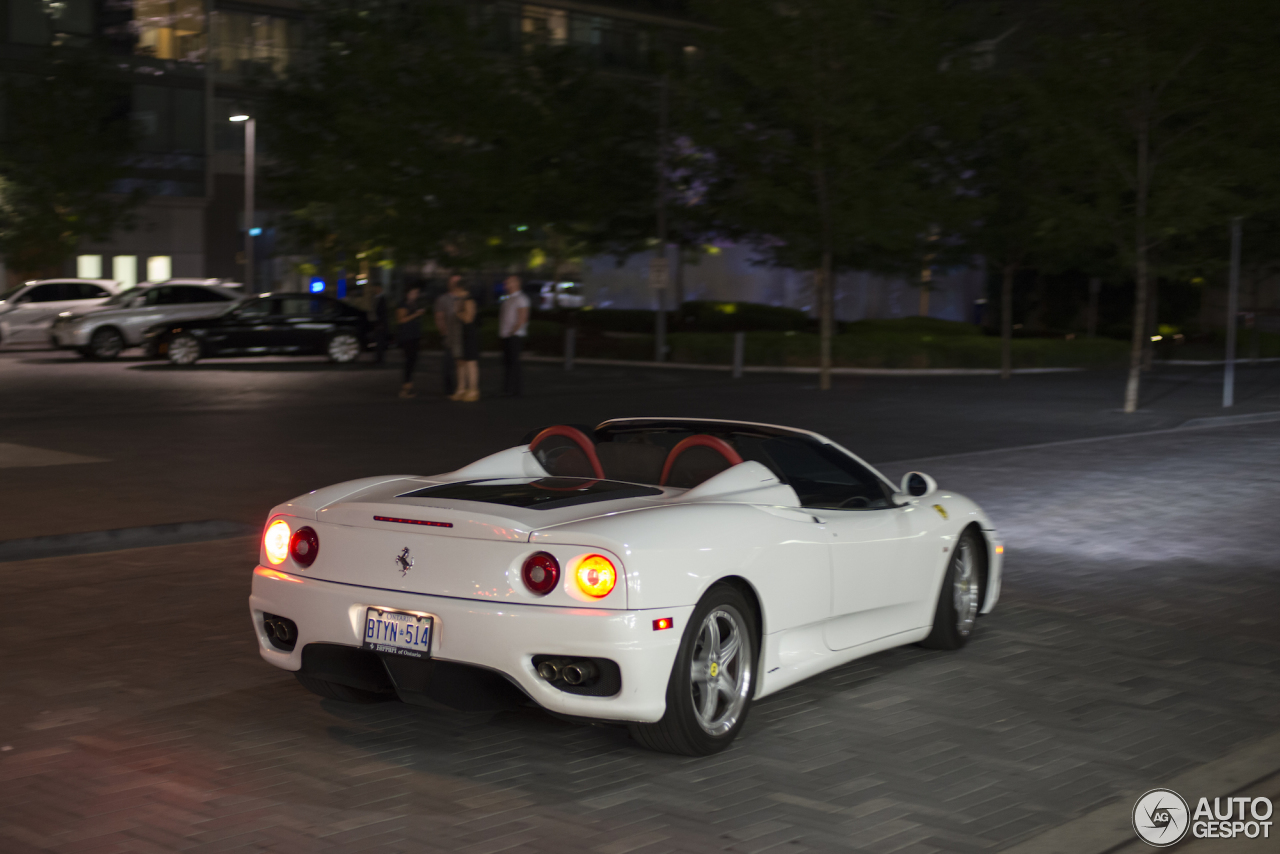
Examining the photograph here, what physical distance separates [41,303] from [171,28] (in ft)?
78.6

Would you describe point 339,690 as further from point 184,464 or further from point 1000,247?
point 1000,247

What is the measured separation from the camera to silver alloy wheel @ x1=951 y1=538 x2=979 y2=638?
7.37 metres

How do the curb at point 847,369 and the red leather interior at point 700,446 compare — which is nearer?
the red leather interior at point 700,446

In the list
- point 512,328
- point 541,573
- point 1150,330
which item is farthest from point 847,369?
point 541,573

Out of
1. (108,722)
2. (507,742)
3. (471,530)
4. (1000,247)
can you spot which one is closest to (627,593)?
(471,530)

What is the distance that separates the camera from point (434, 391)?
25281mm

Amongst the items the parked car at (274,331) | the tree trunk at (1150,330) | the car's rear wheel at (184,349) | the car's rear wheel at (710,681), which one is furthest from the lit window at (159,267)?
the car's rear wheel at (710,681)

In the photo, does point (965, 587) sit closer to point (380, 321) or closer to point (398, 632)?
point (398, 632)

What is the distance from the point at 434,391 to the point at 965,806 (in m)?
20.9

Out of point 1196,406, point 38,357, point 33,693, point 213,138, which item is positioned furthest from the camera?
point 213,138

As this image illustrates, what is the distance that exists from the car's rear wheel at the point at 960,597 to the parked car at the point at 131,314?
28151 millimetres

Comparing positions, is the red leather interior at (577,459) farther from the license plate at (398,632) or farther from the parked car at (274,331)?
the parked car at (274,331)

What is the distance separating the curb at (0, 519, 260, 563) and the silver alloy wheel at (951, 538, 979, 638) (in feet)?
17.8

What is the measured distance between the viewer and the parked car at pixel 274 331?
31.4 metres
